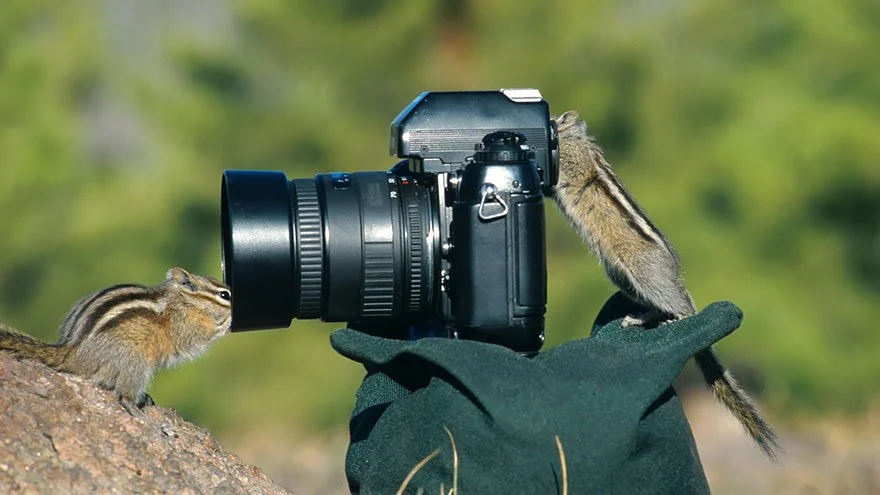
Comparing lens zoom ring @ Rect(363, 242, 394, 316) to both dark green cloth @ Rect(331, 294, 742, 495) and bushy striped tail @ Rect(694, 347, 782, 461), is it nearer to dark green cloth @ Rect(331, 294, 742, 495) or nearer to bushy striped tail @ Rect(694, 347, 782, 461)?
dark green cloth @ Rect(331, 294, 742, 495)

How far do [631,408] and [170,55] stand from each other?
5366 millimetres

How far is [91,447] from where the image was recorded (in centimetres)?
261

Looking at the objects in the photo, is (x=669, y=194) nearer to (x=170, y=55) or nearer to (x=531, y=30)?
(x=531, y=30)

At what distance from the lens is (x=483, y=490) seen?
2637 millimetres

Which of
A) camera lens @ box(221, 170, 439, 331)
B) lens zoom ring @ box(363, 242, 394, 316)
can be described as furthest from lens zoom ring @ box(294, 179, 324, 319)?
lens zoom ring @ box(363, 242, 394, 316)

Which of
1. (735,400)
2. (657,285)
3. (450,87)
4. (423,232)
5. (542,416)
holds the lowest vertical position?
(735,400)

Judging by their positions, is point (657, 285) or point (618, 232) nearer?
point (657, 285)

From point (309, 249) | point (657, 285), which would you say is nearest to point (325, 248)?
point (309, 249)

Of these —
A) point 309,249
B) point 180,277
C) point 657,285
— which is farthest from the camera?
point 657,285

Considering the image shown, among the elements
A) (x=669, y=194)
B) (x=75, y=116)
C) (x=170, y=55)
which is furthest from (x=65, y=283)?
(x=669, y=194)

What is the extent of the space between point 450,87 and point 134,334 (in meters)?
3.92

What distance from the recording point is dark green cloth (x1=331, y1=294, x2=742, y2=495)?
2580 mm

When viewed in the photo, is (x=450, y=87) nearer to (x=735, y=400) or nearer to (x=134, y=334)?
(x=735, y=400)

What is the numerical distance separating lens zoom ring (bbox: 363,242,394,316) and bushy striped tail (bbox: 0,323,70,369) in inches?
28.5
